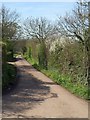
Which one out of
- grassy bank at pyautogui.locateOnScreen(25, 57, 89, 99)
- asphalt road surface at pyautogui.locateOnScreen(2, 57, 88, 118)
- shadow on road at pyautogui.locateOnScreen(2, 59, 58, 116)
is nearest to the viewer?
asphalt road surface at pyautogui.locateOnScreen(2, 57, 88, 118)

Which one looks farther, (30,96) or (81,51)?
(81,51)

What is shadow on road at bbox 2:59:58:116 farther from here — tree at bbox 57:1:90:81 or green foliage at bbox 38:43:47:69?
green foliage at bbox 38:43:47:69

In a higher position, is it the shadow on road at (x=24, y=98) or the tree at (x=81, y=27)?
the tree at (x=81, y=27)

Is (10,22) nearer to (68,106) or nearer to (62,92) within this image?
(62,92)

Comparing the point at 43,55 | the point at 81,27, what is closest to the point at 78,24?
the point at 81,27

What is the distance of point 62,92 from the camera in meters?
13.8

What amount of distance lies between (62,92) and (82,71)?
2.10 metres

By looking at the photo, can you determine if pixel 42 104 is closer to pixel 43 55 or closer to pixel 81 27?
pixel 81 27

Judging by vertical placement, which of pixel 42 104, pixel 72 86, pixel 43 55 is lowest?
pixel 42 104

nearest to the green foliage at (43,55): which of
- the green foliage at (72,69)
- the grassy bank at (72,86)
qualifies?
the green foliage at (72,69)

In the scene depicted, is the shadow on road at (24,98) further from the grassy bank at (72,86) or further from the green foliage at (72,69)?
the green foliage at (72,69)

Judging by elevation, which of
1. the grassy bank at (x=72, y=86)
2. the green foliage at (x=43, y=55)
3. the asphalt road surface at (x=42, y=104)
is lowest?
the asphalt road surface at (x=42, y=104)

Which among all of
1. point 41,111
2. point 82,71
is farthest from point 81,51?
point 41,111

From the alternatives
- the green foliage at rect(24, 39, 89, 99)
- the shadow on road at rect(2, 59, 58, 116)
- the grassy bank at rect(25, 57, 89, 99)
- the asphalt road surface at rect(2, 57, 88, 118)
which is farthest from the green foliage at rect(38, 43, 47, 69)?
the asphalt road surface at rect(2, 57, 88, 118)
